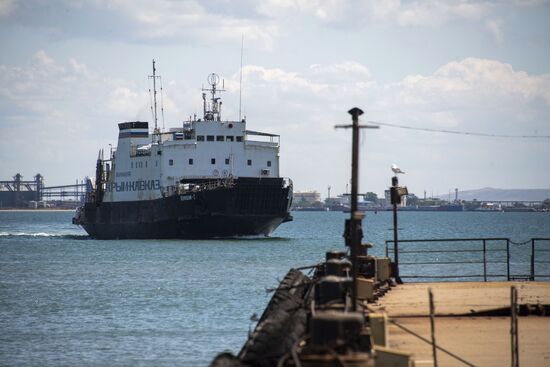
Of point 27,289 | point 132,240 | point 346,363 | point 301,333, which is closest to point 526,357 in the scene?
point 301,333

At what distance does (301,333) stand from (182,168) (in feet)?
188

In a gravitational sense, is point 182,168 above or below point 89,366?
above

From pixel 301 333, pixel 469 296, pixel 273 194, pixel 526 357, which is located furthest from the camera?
pixel 273 194

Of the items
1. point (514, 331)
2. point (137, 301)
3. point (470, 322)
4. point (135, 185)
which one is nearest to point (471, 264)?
point (137, 301)

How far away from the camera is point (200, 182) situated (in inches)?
2842

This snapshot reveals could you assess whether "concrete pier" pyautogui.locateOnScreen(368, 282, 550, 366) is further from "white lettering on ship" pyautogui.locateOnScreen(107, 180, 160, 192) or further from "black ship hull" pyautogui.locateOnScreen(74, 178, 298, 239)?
"white lettering on ship" pyautogui.locateOnScreen(107, 180, 160, 192)

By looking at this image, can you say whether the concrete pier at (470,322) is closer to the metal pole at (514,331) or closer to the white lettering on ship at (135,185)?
the metal pole at (514,331)

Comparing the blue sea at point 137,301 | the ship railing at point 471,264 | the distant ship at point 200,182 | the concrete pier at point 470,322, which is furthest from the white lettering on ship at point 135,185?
the concrete pier at point 470,322

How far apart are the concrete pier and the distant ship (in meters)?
40.0

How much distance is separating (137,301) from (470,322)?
55.0ft

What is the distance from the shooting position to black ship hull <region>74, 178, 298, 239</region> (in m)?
67.2

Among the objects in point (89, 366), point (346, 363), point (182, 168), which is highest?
point (182, 168)

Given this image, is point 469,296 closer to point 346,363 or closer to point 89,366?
point 89,366

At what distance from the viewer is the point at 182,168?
238 ft
